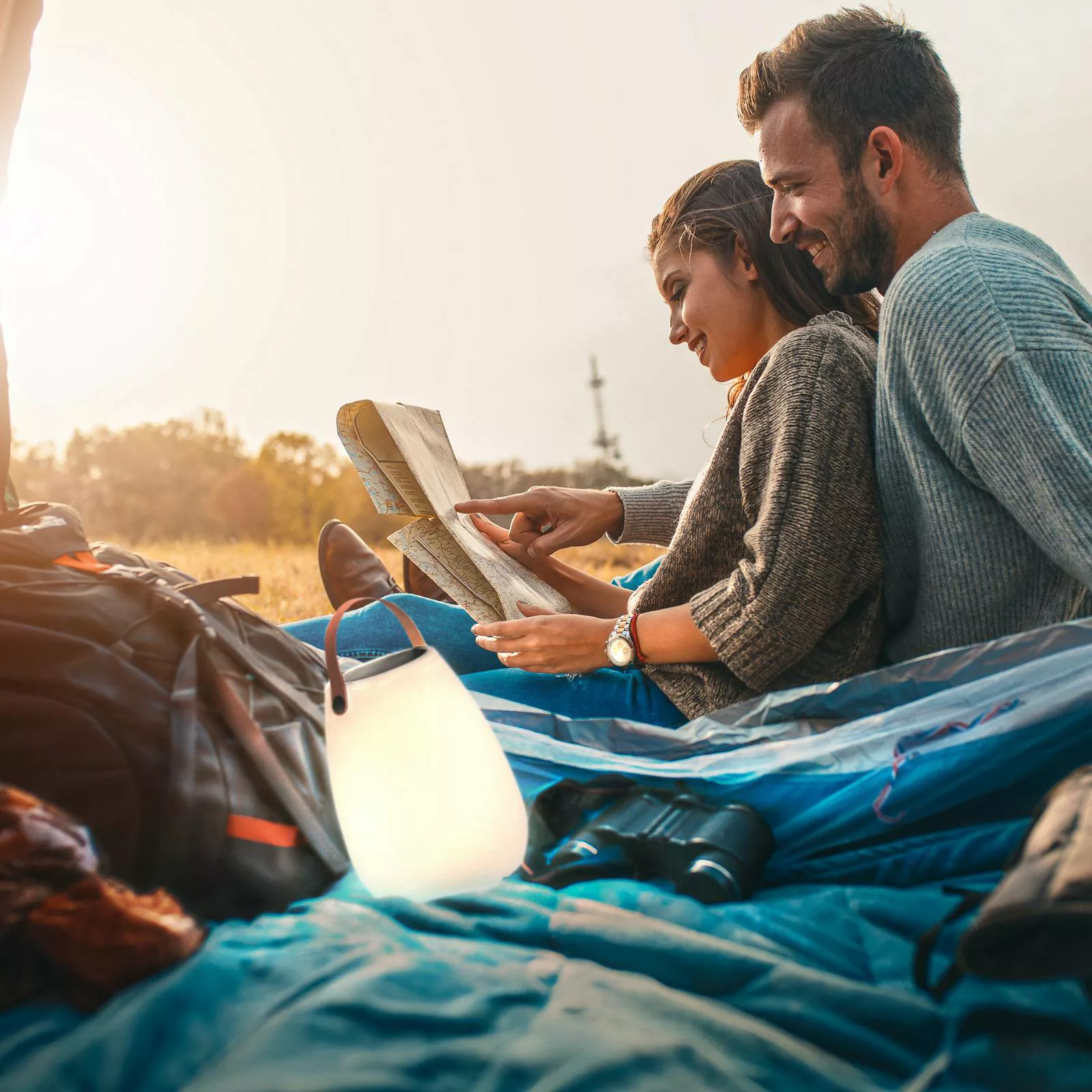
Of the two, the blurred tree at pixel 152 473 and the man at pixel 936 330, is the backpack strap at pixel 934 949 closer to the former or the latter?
the man at pixel 936 330

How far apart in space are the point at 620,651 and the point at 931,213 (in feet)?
1.96

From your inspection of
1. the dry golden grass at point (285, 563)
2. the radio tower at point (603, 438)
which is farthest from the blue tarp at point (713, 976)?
the radio tower at point (603, 438)

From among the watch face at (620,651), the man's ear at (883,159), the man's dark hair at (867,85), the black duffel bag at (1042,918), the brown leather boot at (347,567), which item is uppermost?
the man's dark hair at (867,85)

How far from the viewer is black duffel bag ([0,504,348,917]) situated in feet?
2.01

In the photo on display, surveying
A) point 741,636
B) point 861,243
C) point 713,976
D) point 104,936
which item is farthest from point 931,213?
point 104,936

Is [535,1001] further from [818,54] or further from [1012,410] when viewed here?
[818,54]

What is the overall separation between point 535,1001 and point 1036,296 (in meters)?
0.71

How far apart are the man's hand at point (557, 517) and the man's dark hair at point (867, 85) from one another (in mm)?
614

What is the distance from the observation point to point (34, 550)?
685 millimetres

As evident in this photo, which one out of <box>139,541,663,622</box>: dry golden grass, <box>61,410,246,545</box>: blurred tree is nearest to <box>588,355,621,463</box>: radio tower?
<box>139,541,663,622</box>: dry golden grass

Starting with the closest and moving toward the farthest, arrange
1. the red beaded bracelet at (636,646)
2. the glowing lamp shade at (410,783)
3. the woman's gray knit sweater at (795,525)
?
the glowing lamp shade at (410,783) < the woman's gray knit sweater at (795,525) < the red beaded bracelet at (636,646)

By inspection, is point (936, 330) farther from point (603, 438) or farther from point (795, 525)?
point (603, 438)

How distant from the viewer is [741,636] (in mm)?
951

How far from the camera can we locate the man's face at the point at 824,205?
102 centimetres
